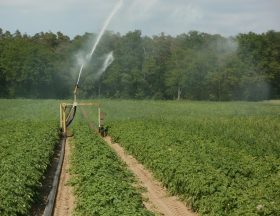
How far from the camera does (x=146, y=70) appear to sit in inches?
3580

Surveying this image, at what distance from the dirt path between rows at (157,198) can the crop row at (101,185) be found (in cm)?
49

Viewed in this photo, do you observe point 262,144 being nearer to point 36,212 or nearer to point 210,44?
point 36,212

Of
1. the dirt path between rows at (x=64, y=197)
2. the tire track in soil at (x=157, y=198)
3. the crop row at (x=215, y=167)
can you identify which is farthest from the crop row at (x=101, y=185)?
the crop row at (x=215, y=167)

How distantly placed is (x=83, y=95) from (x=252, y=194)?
248 ft

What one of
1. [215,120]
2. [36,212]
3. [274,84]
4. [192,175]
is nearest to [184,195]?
[192,175]

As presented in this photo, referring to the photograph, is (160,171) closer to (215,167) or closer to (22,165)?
(215,167)

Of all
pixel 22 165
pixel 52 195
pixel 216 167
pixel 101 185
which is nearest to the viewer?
pixel 101 185

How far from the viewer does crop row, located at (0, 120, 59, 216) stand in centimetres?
1147

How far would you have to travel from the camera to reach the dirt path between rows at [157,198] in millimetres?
13000

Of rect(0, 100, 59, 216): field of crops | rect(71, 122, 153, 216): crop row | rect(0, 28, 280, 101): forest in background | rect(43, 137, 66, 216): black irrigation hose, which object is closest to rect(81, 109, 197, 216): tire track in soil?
rect(71, 122, 153, 216): crop row

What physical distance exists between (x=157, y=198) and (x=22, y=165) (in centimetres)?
433

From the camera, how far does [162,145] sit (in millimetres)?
19375

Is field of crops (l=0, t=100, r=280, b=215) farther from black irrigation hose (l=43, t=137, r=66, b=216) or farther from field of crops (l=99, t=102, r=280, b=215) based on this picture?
black irrigation hose (l=43, t=137, r=66, b=216)

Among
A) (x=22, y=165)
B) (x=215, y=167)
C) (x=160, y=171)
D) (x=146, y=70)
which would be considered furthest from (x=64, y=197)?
(x=146, y=70)
